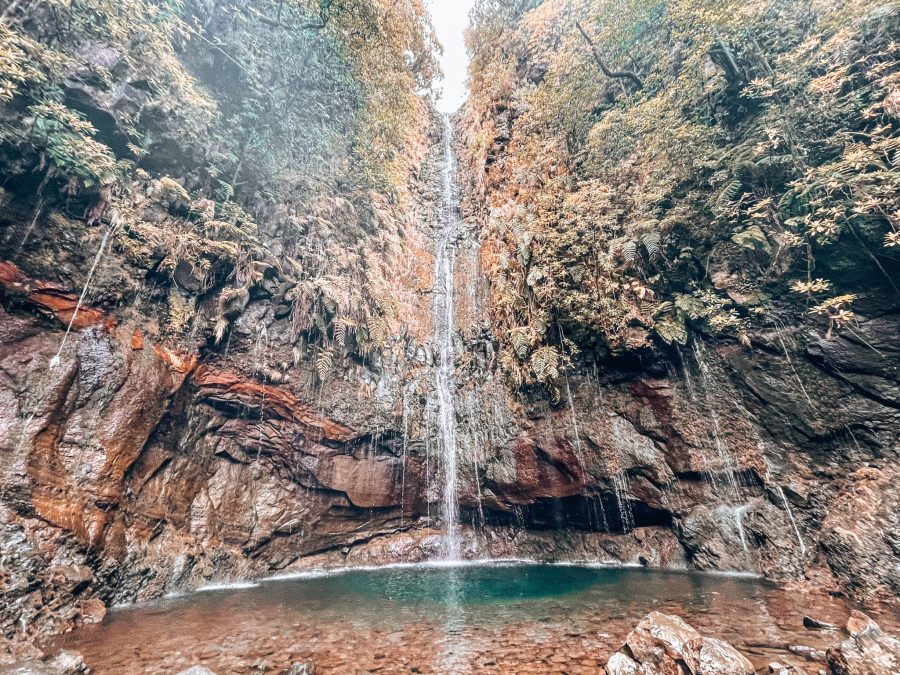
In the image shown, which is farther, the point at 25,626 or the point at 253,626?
the point at 253,626

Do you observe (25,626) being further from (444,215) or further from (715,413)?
(444,215)

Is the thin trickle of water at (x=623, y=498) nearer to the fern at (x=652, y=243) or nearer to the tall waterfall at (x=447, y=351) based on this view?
the tall waterfall at (x=447, y=351)

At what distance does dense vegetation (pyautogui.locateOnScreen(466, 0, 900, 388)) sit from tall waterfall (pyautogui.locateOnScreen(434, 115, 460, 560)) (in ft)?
7.12

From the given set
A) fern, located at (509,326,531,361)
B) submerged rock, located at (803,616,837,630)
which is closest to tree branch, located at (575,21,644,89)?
fern, located at (509,326,531,361)

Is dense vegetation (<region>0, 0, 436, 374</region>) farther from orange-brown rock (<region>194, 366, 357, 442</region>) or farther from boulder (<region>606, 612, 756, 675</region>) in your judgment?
boulder (<region>606, 612, 756, 675</region>)

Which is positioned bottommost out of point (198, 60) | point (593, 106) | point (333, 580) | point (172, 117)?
point (333, 580)

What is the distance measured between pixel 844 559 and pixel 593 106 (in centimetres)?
1497

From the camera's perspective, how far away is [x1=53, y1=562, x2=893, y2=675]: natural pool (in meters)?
4.57

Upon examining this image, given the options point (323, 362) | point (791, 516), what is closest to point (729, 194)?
point (791, 516)

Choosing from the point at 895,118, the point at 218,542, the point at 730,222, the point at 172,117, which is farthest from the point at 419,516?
the point at 895,118

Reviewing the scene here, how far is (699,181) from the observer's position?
952cm

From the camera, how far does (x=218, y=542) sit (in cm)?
912

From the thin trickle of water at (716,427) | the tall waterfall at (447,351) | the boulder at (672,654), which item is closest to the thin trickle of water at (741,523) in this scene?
the thin trickle of water at (716,427)

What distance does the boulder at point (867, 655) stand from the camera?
3.54 meters
